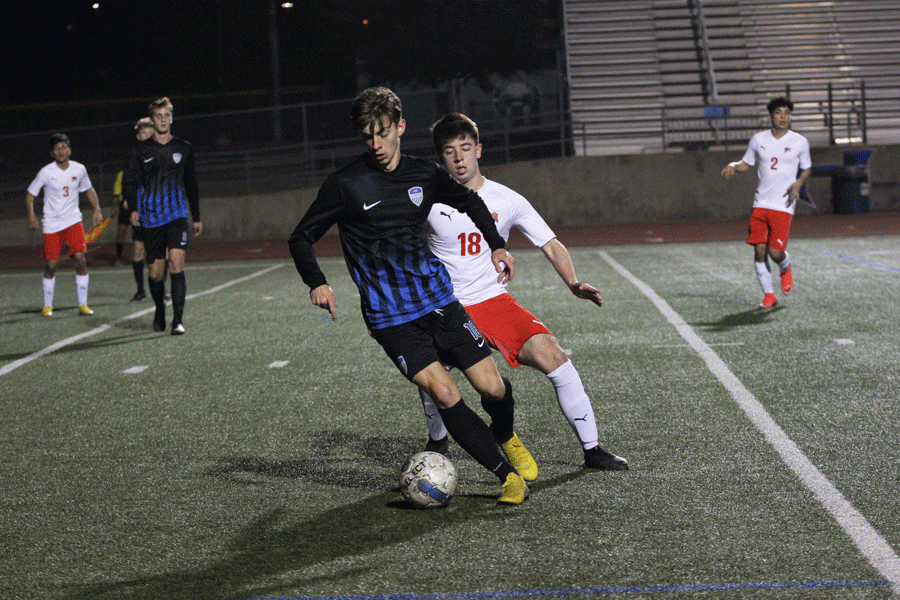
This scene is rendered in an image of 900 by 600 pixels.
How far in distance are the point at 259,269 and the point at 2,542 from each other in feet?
40.7

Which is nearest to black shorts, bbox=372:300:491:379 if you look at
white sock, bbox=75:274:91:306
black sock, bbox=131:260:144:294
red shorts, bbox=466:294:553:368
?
red shorts, bbox=466:294:553:368

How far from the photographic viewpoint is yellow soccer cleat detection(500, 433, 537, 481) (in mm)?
4809

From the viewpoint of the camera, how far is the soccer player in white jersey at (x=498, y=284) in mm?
4977

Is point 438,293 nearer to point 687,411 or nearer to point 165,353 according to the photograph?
point 687,411

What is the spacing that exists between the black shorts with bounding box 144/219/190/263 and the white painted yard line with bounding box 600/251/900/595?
16.2 ft

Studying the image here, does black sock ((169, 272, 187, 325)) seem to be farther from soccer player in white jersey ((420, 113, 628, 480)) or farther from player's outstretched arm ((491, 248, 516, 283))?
player's outstretched arm ((491, 248, 516, 283))

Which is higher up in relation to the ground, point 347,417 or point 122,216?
point 122,216

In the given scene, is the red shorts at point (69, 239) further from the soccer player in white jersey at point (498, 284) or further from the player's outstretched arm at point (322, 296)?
the player's outstretched arm at point (322, 296)

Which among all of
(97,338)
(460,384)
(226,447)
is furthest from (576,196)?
(226,447)

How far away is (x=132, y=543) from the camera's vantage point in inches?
164

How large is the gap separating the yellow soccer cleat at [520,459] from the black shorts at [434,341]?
59cm

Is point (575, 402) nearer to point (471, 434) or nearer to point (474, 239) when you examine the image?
point (471, 434)

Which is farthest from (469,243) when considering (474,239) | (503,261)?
(503,261)

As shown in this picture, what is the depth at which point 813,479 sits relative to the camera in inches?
185
